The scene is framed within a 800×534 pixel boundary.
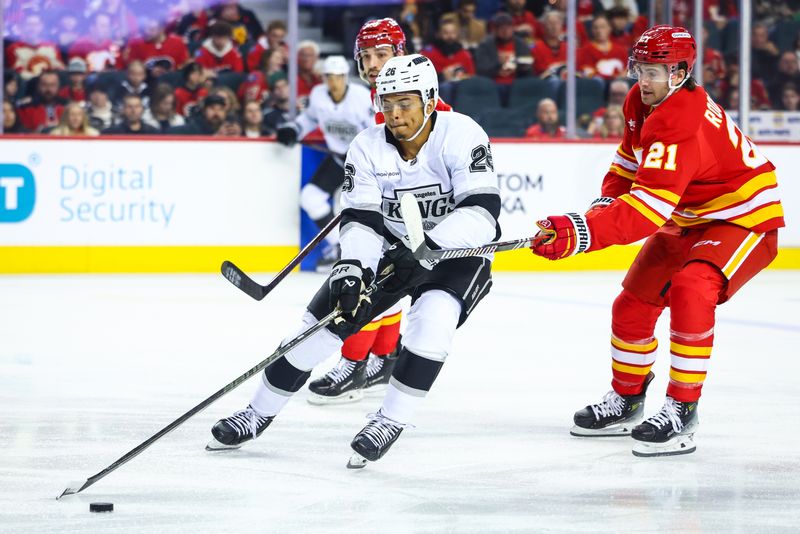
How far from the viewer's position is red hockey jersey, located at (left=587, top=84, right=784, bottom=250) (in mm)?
3025

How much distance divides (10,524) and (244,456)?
736mm

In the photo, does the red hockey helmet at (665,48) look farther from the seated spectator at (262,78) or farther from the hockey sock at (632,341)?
the seated spectator at (262,78)

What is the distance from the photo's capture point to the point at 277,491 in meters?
2.67

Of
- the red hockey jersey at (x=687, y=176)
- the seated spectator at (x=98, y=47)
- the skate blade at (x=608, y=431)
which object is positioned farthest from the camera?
the seated spectator at (x=98, y=47)

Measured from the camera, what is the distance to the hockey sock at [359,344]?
3.91m

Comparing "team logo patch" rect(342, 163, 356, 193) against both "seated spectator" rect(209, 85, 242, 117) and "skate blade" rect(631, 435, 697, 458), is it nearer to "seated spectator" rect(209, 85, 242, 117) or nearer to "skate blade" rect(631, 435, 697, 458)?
"skate blade" rect(631, 435, 697, 458)

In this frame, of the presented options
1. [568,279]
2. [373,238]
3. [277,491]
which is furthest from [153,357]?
[568,279]

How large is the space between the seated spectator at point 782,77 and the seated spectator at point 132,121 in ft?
13.4

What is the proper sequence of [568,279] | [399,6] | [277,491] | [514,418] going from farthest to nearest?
[399,6] < [568,279] < [514,418] < [277,491]

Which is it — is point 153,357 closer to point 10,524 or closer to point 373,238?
point 373,238

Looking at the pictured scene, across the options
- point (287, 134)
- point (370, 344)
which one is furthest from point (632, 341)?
point (287, 134)

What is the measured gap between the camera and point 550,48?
847cm

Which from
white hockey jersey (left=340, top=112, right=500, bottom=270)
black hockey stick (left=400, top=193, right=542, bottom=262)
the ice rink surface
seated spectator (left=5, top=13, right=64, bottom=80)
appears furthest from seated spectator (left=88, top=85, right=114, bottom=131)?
black hockey stick (left=400, top=193, right=542, bottom=262)

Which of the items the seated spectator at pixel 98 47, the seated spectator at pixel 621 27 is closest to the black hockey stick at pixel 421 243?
the seated spectator at pixel 98 47
